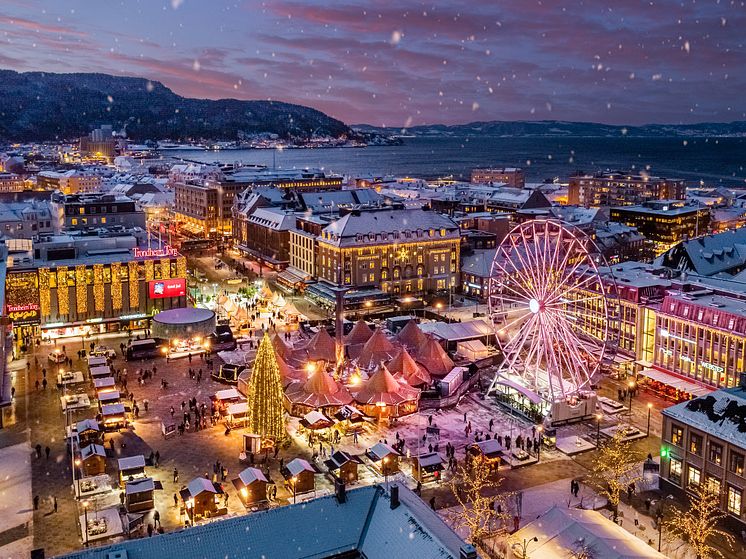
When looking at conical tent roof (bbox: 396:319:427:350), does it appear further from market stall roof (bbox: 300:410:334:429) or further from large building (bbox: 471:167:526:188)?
large building (bbox: 471:167:526:188)

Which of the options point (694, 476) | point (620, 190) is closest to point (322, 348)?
point (694, 476)

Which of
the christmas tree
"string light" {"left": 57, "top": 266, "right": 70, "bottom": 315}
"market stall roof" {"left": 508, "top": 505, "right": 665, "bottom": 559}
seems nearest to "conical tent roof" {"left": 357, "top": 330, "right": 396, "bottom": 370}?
the christmas tree

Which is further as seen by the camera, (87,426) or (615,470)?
(87,426)

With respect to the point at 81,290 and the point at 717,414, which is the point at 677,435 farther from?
the point at 81,290

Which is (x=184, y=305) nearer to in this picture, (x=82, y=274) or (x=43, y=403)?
(x=82, y=274)

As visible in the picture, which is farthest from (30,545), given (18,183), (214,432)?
(18,183)

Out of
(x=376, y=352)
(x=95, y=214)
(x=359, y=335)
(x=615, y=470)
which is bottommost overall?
(x=615, y=470)
